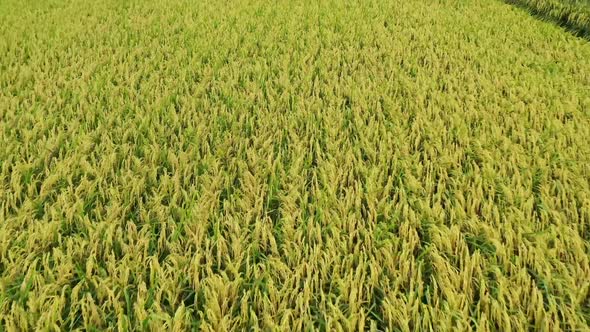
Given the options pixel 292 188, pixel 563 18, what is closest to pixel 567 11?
pixel 563 18

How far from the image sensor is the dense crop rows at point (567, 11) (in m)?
5.55

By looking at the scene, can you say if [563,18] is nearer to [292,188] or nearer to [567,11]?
[567,11]

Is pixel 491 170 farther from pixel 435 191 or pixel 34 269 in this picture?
pixel 34 269

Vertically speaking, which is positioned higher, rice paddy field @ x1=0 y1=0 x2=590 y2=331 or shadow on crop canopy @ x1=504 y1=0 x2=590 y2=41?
rice paddy field @ x1=0 y1=0 x2=590 y2=331

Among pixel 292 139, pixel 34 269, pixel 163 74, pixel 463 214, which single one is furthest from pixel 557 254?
pixel 163 74

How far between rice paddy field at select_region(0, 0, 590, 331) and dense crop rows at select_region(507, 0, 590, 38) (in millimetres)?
1173

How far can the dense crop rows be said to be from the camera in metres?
5.55

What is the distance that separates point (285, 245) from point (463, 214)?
708 millimetres

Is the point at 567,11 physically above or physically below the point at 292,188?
below

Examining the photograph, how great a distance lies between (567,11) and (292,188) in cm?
518

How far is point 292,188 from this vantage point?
214 cm

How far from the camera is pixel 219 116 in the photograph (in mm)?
3016

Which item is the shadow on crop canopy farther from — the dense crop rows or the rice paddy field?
the rice paddy field

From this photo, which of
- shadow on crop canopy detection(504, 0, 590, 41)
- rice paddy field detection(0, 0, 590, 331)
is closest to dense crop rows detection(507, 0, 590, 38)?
shadow on crop canopy detection(504, 0, 590, 41)
